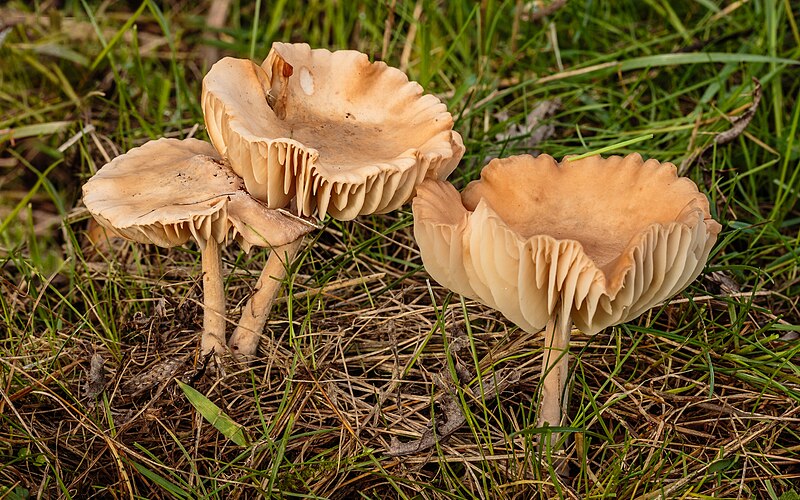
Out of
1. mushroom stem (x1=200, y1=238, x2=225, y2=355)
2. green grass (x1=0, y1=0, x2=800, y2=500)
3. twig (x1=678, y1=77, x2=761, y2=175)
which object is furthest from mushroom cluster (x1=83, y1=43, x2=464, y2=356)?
twig (x1=678, y1=77, x2=761, y2=175)

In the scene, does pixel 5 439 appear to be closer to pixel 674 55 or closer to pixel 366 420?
pixel 366 420

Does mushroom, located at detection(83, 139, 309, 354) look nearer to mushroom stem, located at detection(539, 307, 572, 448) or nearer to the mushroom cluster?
the mushroom cluster

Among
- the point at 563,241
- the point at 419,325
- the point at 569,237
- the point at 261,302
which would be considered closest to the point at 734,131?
the point at 569,237

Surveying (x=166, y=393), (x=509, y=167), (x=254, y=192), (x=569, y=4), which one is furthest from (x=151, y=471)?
(x=569, y=4)

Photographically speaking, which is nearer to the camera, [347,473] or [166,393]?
[347,473]

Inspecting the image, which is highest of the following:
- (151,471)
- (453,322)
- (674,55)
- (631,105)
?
(674,55)

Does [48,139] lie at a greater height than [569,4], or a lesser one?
lesser

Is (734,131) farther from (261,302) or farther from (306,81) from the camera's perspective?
(261,302)

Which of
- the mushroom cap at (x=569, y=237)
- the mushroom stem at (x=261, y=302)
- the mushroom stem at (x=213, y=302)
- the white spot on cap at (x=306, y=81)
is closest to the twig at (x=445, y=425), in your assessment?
the mushroom cap at (x=569, y=237)
